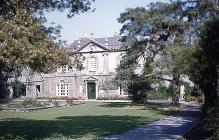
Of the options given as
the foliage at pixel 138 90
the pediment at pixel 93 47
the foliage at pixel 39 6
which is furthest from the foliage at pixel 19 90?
the foliage at pixel 39 6

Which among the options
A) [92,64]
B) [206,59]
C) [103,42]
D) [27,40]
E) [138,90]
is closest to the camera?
[27,40]

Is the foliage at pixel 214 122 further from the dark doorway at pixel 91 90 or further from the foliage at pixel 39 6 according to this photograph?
the dark doorway at pixel 91 90

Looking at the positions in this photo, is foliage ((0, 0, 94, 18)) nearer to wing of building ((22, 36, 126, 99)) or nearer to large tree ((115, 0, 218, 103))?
large tree ((115, 0, 218, 103))

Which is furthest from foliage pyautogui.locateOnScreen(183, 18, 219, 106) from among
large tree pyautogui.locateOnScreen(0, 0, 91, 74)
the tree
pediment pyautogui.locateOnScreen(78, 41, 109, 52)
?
pediment pyautogui.locateOnScreen(78, 41, 109, 52)

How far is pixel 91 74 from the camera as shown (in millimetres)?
62656

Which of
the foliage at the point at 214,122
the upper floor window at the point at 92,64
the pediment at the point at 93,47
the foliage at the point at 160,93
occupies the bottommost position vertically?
the foliage at the point at 214,122

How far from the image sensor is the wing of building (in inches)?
2422

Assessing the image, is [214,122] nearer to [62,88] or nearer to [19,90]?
[62,88]

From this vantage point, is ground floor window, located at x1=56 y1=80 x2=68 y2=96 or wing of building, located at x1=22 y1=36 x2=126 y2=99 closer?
wing of building, located at x1=22 y1=36 x2=126 y2=99

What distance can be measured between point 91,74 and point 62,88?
232 inches

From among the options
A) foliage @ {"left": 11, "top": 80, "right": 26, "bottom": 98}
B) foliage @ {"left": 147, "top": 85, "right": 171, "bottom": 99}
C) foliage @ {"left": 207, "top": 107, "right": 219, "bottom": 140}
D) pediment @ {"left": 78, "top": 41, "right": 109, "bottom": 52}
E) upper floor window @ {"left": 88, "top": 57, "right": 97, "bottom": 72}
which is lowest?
foliage @ {"left": 207, "top": 107, "right": 219, "bottom": 140}

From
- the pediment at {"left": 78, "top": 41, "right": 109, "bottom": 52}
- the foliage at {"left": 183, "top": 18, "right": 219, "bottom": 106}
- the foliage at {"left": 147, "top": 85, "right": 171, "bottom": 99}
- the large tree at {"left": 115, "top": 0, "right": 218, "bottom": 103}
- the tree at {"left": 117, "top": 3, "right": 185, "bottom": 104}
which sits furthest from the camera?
the pediment at {"left": 78, "top": 41, "right": 109, "bottom": 52}

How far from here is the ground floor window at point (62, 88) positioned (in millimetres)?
64750

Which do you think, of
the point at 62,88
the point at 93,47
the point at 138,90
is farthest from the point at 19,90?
the point at 138,90
